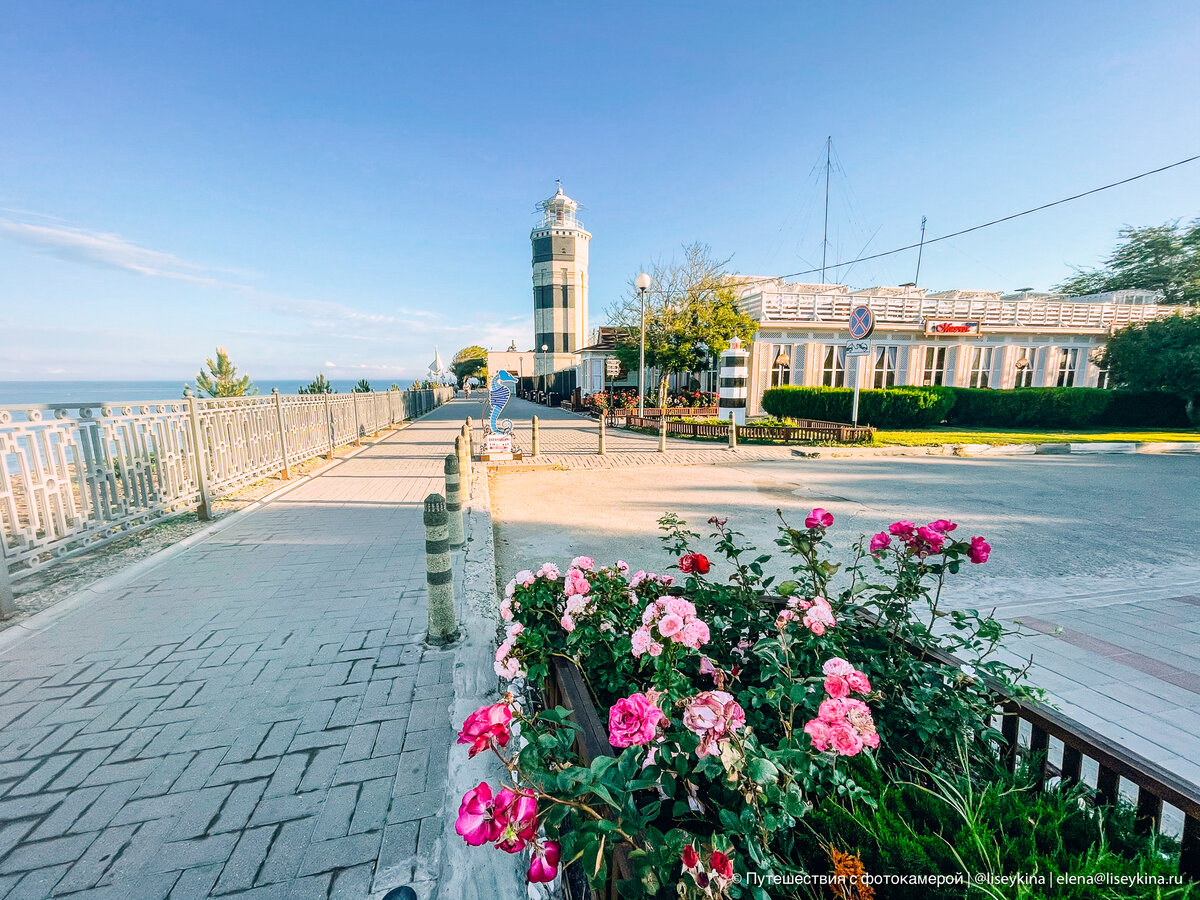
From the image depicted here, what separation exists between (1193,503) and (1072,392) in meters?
14.4

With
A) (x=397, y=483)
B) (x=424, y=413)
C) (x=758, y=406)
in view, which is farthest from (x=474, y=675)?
(x=424, y=413)

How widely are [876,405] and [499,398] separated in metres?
13.7

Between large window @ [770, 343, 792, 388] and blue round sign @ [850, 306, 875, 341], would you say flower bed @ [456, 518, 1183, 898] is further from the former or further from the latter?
large window @ [770, 343, 792, 388]

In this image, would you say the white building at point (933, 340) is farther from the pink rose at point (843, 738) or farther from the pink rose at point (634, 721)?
the pink rose at point (634, 721)

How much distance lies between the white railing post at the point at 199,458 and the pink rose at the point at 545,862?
24.9ft

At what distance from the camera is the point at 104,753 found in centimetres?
252

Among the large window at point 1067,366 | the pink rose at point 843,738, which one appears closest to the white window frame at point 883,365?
the large window at point 1067,366

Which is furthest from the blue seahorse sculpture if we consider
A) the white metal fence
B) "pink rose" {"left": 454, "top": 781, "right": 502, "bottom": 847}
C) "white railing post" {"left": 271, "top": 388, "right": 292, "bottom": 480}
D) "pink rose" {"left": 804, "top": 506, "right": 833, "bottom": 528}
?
"pink rose" {"left": 454, "top": 781, "right": 502, "bottom": 847}

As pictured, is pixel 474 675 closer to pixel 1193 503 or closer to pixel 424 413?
pixel 1193 503

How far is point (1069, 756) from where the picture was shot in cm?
168

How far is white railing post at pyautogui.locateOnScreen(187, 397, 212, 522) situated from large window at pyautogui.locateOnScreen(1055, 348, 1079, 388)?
1246 inches

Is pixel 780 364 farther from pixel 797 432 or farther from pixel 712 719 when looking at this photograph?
pixel 712 719

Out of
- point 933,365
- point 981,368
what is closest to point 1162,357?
point 981,368

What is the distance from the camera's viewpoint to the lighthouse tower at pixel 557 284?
2109 inches
